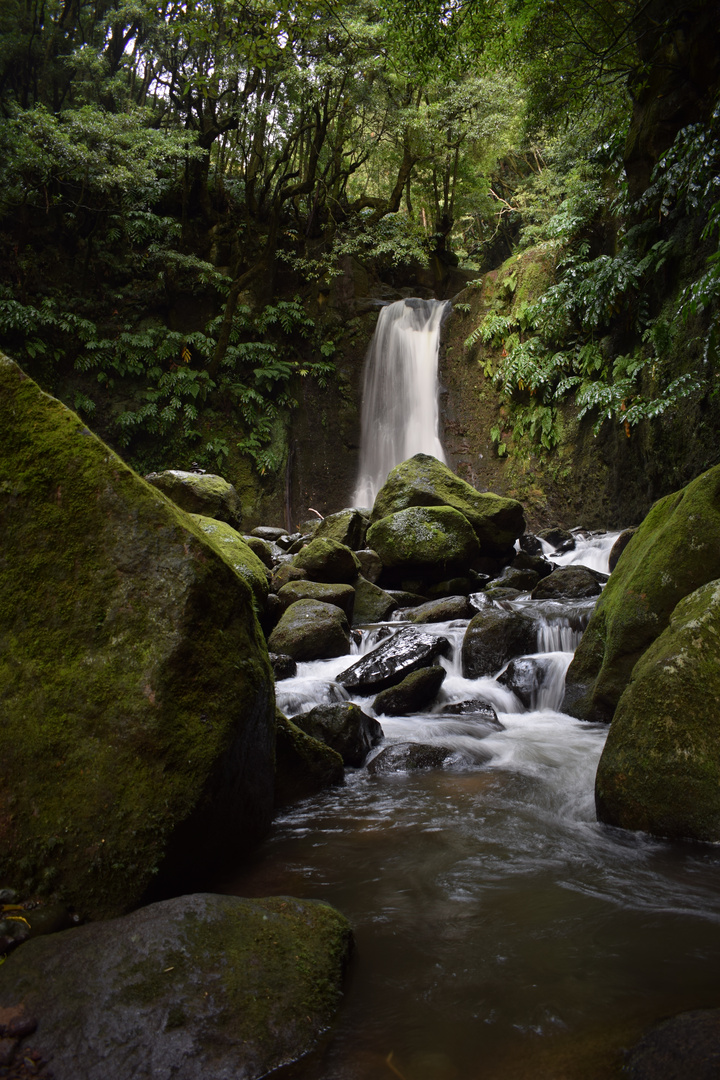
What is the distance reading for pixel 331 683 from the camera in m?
6.00

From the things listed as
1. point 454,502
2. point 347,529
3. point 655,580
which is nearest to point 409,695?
point 655,580

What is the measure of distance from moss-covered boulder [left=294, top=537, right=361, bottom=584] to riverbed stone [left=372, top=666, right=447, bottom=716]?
3.26m

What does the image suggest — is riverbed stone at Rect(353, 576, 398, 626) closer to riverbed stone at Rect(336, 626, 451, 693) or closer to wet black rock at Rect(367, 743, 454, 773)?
riverbed stone at Rect(336, 626, 451, 693)

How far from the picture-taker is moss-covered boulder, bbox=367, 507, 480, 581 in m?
9.62

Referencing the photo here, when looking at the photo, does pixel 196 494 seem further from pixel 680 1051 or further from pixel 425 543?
pixel 680 1051

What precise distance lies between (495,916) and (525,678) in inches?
150

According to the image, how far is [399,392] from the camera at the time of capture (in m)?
17.6

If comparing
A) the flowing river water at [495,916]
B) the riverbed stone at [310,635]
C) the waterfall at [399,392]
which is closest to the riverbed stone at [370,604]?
the riverbed stone at [310,635]

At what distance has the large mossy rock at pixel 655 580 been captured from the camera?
426cm

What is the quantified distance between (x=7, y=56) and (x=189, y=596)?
2430 cm

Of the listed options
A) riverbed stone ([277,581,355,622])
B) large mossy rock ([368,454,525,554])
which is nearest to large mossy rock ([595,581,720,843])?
riverbed stone ([277,581,355,622])

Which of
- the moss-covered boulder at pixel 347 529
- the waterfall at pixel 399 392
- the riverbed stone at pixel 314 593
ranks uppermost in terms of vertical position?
the waterfall at pixel 399 392

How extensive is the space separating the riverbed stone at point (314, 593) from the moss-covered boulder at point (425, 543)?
60.5 inches

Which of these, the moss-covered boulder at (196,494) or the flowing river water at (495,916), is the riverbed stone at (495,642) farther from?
the moss-covered boulder at (196,494)
